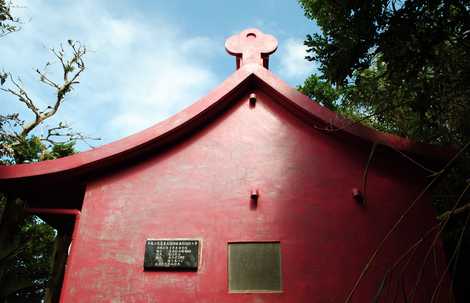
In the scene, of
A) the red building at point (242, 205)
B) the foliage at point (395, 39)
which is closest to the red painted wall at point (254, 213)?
the red building at point (242, 205)

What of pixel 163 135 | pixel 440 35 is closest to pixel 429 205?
pixel 440 35

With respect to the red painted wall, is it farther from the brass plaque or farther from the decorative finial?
the decorative finial

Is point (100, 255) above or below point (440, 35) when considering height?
below

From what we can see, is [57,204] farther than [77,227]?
Yes

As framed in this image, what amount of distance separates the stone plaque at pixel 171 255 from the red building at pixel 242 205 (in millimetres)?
15

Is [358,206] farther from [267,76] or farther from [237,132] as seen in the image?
[267,76]

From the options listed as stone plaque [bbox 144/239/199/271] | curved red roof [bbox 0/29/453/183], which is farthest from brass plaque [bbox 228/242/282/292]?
curved red roof [bbox 0/29/453/183]

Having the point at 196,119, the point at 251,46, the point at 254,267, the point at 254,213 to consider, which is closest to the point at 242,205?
the point at 254,213

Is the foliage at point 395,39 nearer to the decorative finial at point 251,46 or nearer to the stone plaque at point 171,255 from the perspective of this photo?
the decorative finial at point 251,46

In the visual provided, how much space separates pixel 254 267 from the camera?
495cm

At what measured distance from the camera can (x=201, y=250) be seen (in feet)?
16.7

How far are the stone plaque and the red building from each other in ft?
0.05

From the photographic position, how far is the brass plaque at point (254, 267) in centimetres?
482

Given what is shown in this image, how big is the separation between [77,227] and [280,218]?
2918 mm
